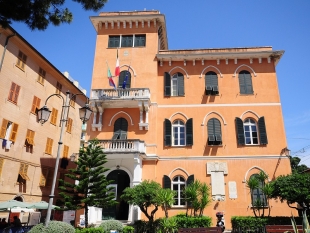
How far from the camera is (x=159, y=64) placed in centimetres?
2130

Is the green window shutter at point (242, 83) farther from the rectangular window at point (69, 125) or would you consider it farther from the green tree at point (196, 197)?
the rectangular window at point (69, 125)

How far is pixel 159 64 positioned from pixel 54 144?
11988 millimetres

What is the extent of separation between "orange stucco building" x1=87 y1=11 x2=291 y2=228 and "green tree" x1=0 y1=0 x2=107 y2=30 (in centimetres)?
958

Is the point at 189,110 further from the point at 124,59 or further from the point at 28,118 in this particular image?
the point at 28,118

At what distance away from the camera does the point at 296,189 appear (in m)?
13.5

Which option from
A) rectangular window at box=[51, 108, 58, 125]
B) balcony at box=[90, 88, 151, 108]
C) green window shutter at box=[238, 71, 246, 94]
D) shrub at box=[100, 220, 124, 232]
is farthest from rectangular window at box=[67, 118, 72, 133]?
green window shutter at box=[238, 71, 246, 94]

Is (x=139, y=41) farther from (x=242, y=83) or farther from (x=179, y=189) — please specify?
(x=179, y=189)

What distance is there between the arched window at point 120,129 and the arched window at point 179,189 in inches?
191

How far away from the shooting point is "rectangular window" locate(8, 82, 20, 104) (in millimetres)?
18500

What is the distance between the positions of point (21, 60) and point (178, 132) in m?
13.3

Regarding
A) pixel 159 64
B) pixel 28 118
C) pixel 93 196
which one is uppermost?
pixel 159 64

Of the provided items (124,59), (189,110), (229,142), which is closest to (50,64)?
(124,59)

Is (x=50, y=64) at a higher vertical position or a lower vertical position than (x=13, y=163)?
higher

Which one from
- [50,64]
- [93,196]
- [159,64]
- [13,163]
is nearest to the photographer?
[93,196]
